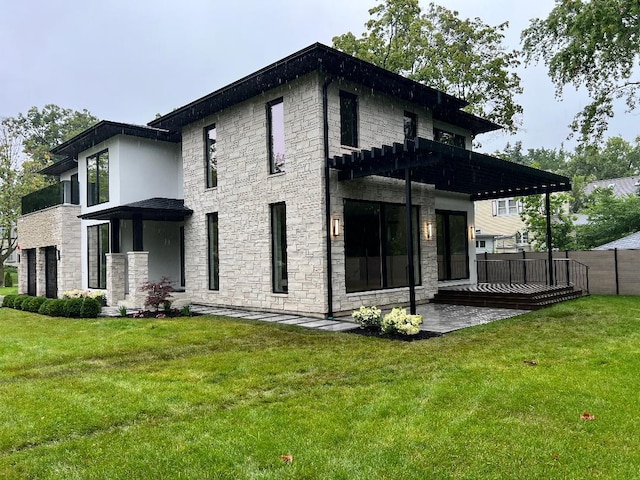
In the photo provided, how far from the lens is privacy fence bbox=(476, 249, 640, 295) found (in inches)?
552

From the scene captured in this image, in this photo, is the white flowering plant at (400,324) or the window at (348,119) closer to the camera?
the white flowering plant at (400,324)

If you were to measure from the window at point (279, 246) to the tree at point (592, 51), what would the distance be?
37.2 ft

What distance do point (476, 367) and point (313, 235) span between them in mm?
5149

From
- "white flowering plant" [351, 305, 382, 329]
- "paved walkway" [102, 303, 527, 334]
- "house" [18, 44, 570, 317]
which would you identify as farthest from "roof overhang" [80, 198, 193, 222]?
"white flowering plant" [351, 305, 382, 329]

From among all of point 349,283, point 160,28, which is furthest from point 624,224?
point 160,28

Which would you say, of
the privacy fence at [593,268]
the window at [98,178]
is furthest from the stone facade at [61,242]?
the privacy fence at [593,268]

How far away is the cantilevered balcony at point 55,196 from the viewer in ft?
53.7

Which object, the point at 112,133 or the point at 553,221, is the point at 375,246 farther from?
the point at 553,221

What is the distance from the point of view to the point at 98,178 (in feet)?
50.5

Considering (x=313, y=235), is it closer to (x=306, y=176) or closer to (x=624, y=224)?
(x=306, y=176)

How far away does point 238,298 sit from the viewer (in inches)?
470

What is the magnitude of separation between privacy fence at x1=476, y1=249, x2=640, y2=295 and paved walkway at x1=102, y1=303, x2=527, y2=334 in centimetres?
547

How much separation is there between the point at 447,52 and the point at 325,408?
65.6ft

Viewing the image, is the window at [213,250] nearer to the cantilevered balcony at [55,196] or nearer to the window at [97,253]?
the window at [97,253]
